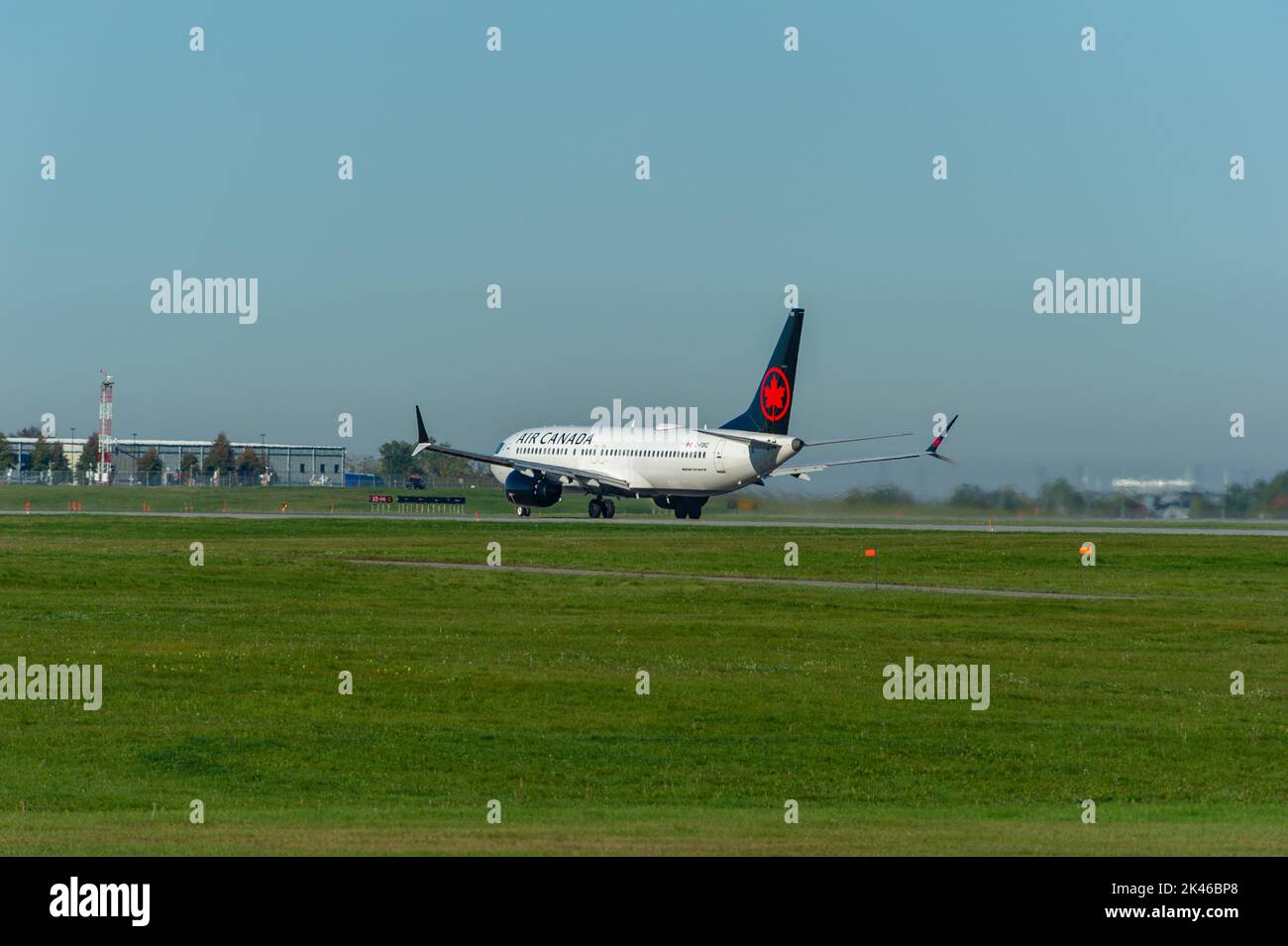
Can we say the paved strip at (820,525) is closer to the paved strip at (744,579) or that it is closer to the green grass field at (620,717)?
the green grass field at (620,717)

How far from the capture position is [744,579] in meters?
59.4

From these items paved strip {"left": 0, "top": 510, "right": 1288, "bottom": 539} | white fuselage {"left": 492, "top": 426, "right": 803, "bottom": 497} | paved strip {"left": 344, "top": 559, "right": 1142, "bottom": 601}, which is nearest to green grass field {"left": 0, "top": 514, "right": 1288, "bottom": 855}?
paved strip {"left": 344, "top": 559, "right": 1142, "bottom": 601}

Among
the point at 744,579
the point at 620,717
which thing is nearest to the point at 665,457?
the point at 744,579

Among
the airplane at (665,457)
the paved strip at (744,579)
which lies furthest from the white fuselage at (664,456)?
the paved strip at (744,579)

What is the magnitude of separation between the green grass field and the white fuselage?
90.3 ft

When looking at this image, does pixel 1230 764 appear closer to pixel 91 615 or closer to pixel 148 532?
pixel 91 615

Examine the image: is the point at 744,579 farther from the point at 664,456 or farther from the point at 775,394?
the point at 664,456

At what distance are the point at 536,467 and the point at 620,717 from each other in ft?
217

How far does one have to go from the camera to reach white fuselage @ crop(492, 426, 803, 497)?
89250 mm

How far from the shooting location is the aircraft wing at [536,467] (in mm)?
93062

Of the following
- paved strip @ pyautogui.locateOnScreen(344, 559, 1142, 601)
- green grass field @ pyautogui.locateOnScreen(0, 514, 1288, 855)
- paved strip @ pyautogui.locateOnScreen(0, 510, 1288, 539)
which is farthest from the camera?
paved strip @ pyautogui.locateOnScreen(0, 510, 1288, 539)

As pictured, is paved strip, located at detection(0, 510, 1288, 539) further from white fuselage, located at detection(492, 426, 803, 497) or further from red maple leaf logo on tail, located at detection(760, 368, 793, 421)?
red maple leaf logo on tail, located at detection(760, 368, 793, 421)

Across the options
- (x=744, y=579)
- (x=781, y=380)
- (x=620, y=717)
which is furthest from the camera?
(x=781, y=380)
